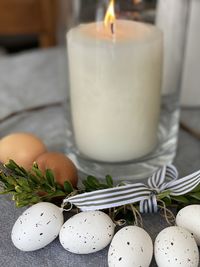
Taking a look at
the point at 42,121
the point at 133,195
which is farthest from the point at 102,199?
the point at 42,121

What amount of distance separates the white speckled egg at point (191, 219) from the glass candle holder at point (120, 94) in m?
0.13

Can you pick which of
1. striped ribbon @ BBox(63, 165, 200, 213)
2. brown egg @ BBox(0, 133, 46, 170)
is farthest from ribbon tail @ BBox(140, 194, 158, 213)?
brown egg @ BBox(0, 133, 46, 170)

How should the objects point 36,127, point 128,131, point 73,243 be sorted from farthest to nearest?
point 36,127, point 128,131, point 73,243

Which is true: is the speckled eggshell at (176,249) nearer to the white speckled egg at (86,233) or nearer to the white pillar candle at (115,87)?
the white speckled egg at (86,233)

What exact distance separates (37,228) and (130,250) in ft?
0.25

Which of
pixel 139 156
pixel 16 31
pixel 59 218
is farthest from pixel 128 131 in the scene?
pixel 16 31

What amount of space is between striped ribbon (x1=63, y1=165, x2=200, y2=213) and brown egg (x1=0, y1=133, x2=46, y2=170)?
0.25 ft

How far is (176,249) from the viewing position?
12.5 inches

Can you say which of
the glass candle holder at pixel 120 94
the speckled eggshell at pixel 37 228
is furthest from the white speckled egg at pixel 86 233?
the glass candle holder at pixel 120 94

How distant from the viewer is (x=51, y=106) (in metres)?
0.67

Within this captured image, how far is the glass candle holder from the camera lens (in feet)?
1.43

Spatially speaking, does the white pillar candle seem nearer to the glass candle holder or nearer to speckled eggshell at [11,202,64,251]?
the glass candle holder

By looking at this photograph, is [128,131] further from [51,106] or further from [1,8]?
[1,8]

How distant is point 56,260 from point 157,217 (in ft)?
0.34
